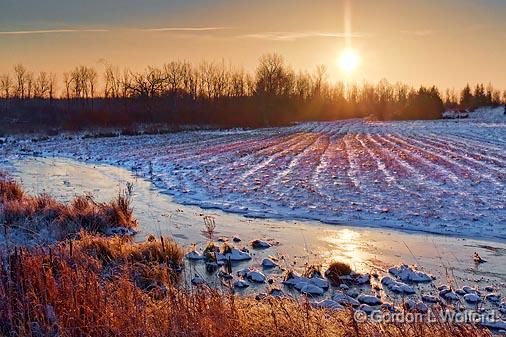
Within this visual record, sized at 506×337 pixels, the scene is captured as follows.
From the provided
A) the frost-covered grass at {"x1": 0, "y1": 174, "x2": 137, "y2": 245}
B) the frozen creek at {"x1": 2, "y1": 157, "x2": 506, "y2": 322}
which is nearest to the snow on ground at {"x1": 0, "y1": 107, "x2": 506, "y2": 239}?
the frozen creek at {"x1": 2, "y1": 157, "x2": 506, "y2": 322}

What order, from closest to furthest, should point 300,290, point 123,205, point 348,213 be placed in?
point 300,290, point 123,205, point 348,213

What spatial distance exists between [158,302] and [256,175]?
49.3 feet

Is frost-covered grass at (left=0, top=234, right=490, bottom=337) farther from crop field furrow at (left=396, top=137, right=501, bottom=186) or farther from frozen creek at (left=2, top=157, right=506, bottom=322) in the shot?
crop field furrow at (left=396, top=137, right=501, bottom=186)

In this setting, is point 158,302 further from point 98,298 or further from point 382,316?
point 382,316

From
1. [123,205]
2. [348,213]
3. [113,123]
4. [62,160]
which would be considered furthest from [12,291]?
[113,123]

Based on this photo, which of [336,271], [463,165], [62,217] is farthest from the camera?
[463,165]

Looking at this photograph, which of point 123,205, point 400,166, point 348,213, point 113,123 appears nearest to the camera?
point 123,205

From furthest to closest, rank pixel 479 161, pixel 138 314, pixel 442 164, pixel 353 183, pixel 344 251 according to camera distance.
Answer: pixel 479 161
pixel 442 164
pixel 353 183
pixel 344 251
pixel 138 314

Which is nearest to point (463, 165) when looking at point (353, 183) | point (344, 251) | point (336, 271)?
point (353, 183)

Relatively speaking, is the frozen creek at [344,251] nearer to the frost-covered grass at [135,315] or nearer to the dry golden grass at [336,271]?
the dry golden grass at [336,271]

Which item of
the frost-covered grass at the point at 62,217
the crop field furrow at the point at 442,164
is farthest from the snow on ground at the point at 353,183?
the frost-covered grass at the point at 62,217

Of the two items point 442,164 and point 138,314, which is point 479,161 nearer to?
point 442,164

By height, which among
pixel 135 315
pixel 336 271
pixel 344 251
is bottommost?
pixel 344 251

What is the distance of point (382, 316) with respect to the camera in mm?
6402
